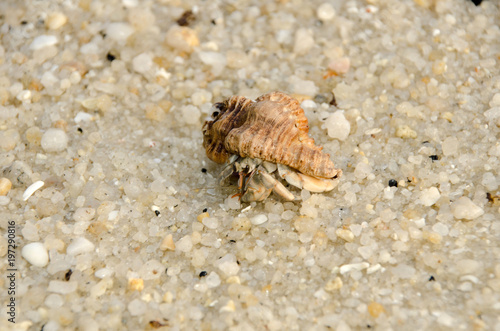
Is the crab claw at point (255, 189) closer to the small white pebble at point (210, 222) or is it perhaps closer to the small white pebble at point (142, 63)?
the small white pebble at point (210, 222)

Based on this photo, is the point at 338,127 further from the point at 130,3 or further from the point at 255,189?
the point at 130,3

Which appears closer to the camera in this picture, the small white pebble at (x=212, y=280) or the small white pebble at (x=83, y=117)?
the small white pebble at (x=212, y=280)

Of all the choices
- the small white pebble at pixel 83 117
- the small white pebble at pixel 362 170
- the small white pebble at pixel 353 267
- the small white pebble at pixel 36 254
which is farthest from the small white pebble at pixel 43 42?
the small white pebble at pixel 353 267

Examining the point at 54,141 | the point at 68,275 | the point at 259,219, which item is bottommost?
the point at 68,275

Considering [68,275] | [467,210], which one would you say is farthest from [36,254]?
[467,210]

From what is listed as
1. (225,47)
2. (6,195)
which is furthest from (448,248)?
(6,195)

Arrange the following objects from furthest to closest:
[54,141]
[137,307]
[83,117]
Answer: [83,117] → [54,141] → [137,307]

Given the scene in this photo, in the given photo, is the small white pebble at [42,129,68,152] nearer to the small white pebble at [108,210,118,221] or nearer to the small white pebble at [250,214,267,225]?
the small white pebble at [108,210,118,221]
